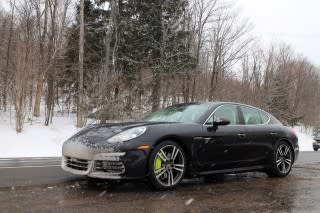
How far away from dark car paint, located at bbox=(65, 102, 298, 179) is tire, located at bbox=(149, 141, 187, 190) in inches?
3.5

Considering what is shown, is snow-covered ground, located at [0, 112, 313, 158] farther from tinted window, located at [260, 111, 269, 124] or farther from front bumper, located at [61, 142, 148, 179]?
front bumper, located at [61, 142, 148, 179]

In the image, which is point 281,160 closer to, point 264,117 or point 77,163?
point 264,117

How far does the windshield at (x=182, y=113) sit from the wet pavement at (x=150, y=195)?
1062mm

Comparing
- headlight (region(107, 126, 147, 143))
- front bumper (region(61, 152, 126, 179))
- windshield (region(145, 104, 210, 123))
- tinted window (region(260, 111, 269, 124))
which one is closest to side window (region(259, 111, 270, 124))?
tinted window (region(260, 111, 269, 124))

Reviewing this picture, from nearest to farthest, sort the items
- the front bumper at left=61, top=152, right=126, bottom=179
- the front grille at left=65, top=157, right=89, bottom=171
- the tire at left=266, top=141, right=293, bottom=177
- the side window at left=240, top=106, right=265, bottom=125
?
the front bumper at left=61, top=152, right=126, bottom=179, the front grille at left=65, top=157, right=89, bottom=171, the side window at left=240, top=106, right=265, bottom=125, the tire at left=266, top=141, right=293, bottom=177

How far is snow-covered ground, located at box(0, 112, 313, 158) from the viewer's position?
1703 centimetres

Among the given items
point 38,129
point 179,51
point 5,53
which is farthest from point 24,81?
point 179,51

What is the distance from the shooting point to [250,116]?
26.0 ft

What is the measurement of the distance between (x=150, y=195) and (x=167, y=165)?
60cm

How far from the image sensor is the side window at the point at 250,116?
7777 millimetres

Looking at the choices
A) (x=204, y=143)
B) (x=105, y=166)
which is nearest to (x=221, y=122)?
(x=204, y=143)

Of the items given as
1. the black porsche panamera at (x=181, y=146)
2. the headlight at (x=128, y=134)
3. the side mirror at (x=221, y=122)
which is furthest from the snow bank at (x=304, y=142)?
the headlight at (x=128, y=134)

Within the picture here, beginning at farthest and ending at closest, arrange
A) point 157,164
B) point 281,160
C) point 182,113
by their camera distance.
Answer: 1. point 281,160
2. point 182,113
3. point 157,164

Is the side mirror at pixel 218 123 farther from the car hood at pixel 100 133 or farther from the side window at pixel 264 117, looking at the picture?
the side window at pixel 264 117
